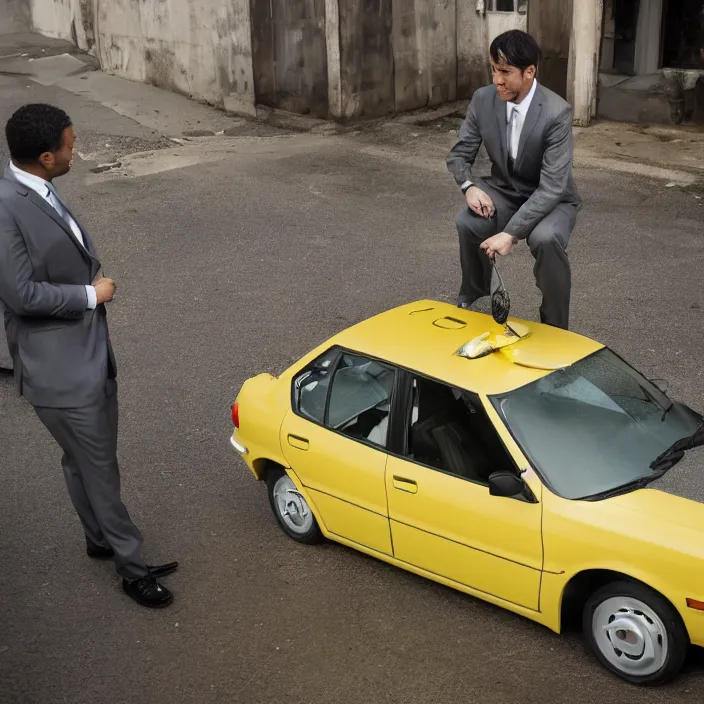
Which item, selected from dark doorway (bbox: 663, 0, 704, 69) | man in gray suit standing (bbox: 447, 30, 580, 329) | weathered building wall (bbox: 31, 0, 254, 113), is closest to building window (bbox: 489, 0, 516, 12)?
dark doorway (bbox: 663, 0, 704, 69)

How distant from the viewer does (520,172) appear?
7.67 m

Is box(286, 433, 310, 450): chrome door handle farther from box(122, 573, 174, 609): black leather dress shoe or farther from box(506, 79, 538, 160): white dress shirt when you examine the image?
box(506, 79, 538, 160): white dress shirt

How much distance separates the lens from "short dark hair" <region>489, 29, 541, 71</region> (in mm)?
7027

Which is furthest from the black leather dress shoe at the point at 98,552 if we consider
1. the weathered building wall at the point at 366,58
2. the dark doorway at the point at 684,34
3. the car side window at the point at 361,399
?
the dark doorway at the point at 684,34

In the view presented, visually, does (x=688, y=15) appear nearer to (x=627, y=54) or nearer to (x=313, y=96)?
(x=627, y=54)

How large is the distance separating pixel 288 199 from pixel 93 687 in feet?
28.8

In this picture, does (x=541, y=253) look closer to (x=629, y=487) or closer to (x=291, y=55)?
(x=629, y=487)

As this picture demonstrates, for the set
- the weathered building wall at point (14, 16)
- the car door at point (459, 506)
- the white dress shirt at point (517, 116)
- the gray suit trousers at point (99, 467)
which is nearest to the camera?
the car door at point (459, 506)

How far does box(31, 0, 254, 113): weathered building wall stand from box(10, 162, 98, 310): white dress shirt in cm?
1211

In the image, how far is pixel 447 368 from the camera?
231 inches

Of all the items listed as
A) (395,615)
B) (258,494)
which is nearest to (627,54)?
(258,494)

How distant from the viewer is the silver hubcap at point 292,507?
6477mm

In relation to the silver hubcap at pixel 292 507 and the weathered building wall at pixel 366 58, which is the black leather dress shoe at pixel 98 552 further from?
the weathered building wall at pixel 366 58

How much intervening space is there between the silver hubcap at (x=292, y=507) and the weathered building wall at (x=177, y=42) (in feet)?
38.5
